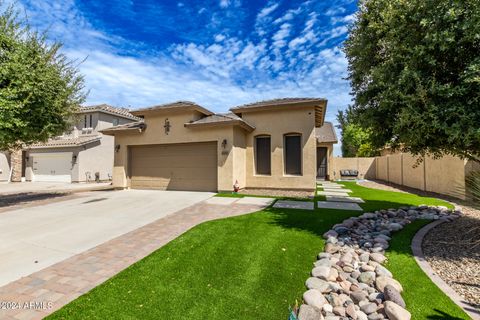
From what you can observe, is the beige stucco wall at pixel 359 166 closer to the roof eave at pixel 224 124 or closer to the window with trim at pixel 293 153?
the window with trim at pixel 293 153

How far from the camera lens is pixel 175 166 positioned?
1352 centimetres

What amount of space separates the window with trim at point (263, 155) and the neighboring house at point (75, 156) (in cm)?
1573

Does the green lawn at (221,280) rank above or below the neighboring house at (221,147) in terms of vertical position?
Result: below

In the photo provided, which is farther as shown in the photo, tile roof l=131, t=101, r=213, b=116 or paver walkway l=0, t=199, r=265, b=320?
tile roof l=131, t=101, r=213, b=116

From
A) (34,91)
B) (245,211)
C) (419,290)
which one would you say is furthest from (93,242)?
(34,91)

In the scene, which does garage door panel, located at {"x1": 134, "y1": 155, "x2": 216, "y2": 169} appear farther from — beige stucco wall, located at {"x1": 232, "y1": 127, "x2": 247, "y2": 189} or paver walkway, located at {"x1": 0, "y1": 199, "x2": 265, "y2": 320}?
paver walkway, located at {"x1": 0, "y1": 199, "x2": 265, "y2": 320}

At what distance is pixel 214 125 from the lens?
1210cm

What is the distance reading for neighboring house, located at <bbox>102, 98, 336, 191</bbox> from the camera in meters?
12.0

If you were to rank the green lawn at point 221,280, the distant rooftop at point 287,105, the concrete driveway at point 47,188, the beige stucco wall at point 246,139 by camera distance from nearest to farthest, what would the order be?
the green lawn at point 221,280 → the distant rooftop at point 287,105 → the beige stucco wall at point 246,139 → the concrete driveway at point 47,188

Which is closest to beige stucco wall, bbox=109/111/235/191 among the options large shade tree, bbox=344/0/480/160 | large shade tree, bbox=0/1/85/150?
large shade tree, bbox=0/1/85/150

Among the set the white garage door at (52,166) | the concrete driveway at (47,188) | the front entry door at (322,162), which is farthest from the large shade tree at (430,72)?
the white garage door at (52,166)

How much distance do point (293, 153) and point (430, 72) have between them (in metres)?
7.56

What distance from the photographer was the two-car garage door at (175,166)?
42.1 ft

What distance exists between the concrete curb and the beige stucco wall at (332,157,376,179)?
17.5 metres
